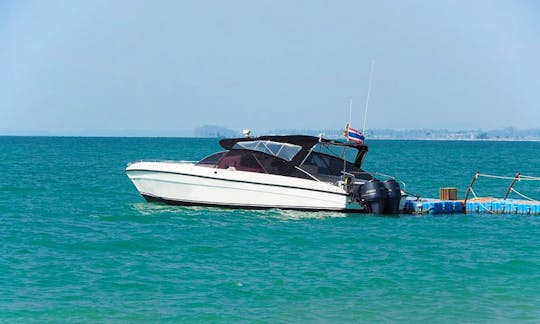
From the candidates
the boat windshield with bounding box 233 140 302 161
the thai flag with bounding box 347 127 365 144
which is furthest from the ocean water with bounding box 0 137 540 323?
the thai flag with bounding box 347 127 365 144

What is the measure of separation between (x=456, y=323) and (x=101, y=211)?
18919 millimetres

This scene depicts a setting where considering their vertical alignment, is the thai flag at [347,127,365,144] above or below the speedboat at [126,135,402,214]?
above

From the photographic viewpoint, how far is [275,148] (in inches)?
1064

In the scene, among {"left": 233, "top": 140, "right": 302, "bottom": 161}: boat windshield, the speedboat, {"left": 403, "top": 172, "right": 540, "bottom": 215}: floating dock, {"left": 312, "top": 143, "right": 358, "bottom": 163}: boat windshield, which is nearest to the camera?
the speedboat

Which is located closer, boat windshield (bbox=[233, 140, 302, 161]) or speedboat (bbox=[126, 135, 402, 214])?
speedboat (bbox=[126, 135, 402, 214])

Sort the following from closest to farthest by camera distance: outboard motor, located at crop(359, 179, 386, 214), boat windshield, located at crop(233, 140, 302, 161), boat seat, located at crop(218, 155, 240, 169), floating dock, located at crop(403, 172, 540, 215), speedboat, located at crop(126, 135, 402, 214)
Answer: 1. outboard motor, located at crop(359, 179, 386, 214)
2. speedboat, located at crop(126, 135, 402, 214)
3. boat windshield, located at crop(233, 140, 302, 161)
4. boat seat, located at crop(218, 155, 240, 169)
5. floating dock, located at crop(403, 172, 540, 215)

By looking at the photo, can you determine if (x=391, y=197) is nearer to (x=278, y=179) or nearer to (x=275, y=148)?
(x=278, y=179)

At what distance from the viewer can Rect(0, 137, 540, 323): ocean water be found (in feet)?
46.0

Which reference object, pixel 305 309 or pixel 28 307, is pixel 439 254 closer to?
pixel 305 309

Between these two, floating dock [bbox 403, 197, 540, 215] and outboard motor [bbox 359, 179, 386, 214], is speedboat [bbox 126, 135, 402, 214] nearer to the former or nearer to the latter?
outboard motor [bbox 359, 179, 386, 214]

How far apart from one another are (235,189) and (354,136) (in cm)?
536

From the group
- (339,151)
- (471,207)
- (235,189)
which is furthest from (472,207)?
(235,189)

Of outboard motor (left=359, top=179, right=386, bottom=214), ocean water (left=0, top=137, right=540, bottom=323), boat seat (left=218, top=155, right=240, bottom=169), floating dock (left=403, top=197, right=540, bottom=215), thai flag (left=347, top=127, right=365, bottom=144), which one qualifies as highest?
thai flag (left=347, top=127, right=365, bottom=144)

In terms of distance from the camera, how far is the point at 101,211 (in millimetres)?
29062
